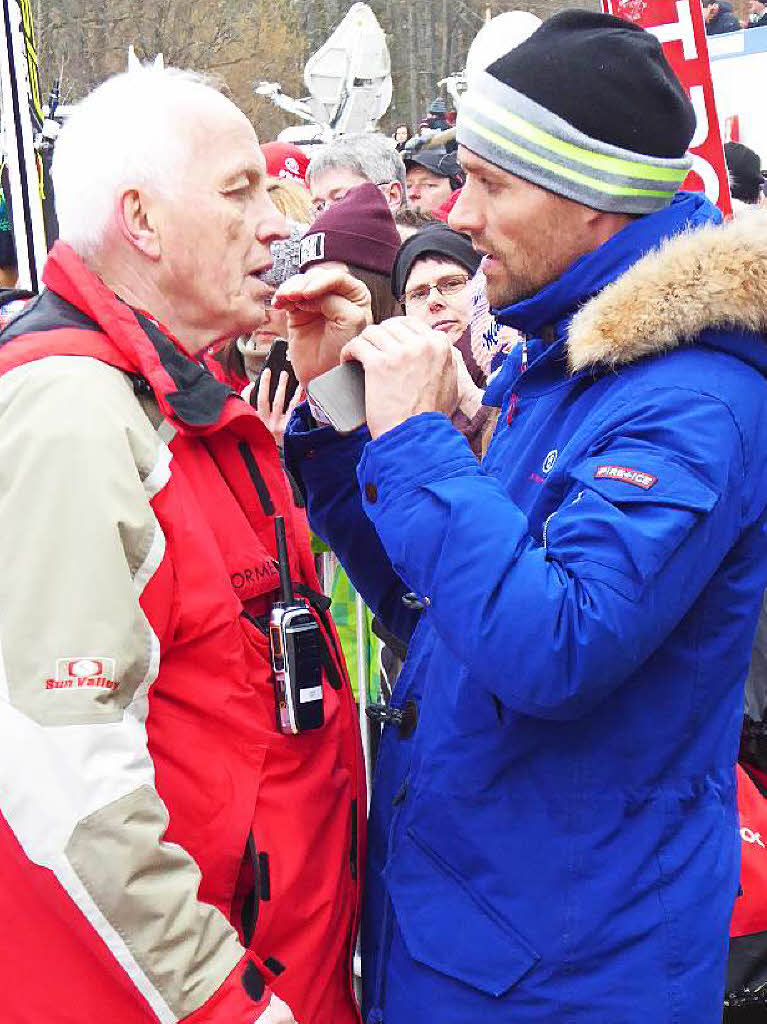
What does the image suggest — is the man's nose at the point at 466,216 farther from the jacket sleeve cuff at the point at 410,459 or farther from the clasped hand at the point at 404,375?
the jacket sleeve cuff at the point at 410,459

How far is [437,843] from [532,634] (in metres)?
0.53

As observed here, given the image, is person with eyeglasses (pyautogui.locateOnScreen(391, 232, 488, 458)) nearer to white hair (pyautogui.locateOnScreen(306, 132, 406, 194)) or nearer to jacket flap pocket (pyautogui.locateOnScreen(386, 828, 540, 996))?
white hair (pyautogui.locateOnScreen(306, 132, 406, 194))

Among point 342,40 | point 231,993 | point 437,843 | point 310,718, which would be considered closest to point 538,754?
point 437,843

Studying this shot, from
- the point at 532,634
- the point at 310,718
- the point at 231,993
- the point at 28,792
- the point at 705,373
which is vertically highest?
the point at 705,373

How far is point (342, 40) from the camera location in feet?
42.9

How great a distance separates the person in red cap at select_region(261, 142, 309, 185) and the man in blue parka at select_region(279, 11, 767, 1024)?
363cm

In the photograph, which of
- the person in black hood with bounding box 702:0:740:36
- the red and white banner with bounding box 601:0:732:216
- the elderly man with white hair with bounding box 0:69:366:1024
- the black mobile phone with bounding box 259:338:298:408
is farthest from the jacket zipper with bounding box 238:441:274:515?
the person in black hood with bounding box 702:0:740:36

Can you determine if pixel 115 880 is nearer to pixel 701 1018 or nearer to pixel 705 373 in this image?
pixel 701 1018

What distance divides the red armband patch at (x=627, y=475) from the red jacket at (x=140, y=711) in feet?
2.04

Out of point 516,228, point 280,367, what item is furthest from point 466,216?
point 280,367

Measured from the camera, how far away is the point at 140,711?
1648mm

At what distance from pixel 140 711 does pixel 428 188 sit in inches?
255

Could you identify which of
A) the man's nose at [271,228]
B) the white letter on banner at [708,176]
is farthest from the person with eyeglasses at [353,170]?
the man's nose at [271,228]

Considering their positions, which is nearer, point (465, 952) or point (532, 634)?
point (532, 634)
